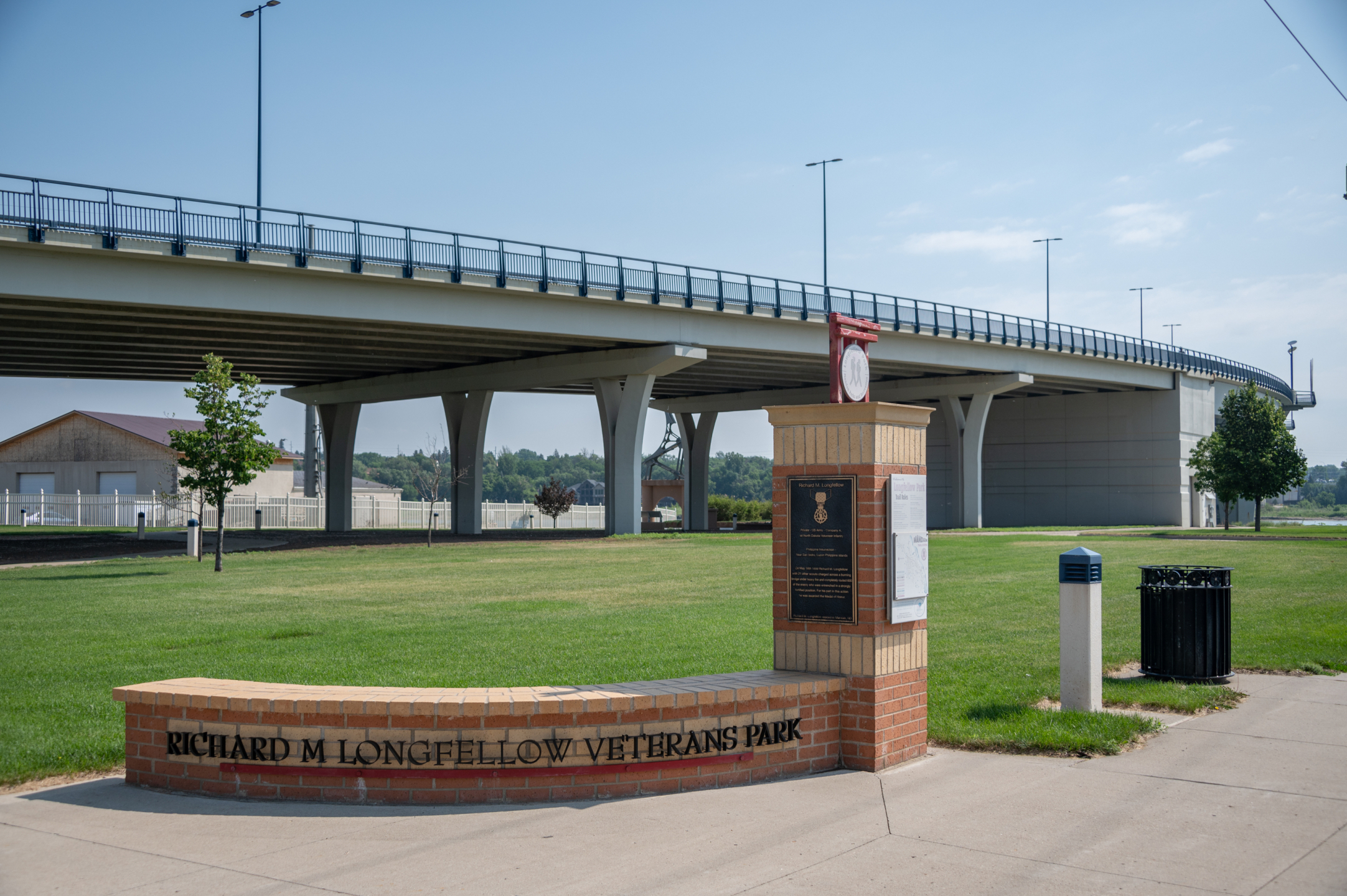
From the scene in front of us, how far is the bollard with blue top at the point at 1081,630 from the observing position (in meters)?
8.30

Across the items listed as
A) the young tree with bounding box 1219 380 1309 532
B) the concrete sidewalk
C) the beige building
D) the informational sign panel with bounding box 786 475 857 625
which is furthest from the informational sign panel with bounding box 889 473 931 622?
the beige building

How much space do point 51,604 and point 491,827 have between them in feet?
48.3

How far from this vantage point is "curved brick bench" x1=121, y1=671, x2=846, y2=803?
627 cm

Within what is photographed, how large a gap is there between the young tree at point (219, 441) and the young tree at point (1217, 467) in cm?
4713

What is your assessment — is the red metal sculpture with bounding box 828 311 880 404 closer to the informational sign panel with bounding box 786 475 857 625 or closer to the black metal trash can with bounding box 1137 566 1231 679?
the informational sign panel with bounding box 786 475 857 625

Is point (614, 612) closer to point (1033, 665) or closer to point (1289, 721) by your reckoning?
point (1033, 665)

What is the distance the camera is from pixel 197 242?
28828 mm

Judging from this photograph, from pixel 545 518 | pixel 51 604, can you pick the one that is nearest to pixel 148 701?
pixel 51 604

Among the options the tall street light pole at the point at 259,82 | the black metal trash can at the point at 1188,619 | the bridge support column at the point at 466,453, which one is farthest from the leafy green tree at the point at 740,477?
the black metal trash can at the point at 1188,619

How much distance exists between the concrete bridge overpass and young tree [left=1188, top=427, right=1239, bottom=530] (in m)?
5.86

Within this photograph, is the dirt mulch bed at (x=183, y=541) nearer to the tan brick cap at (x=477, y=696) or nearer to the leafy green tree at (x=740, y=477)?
the tan brick cap at (x=477, y=696)

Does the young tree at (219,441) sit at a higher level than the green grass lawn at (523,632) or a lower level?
higher

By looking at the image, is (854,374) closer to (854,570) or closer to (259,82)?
(854,570)

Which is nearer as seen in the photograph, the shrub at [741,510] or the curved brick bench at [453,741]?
the curved brick bench at [453,741]
